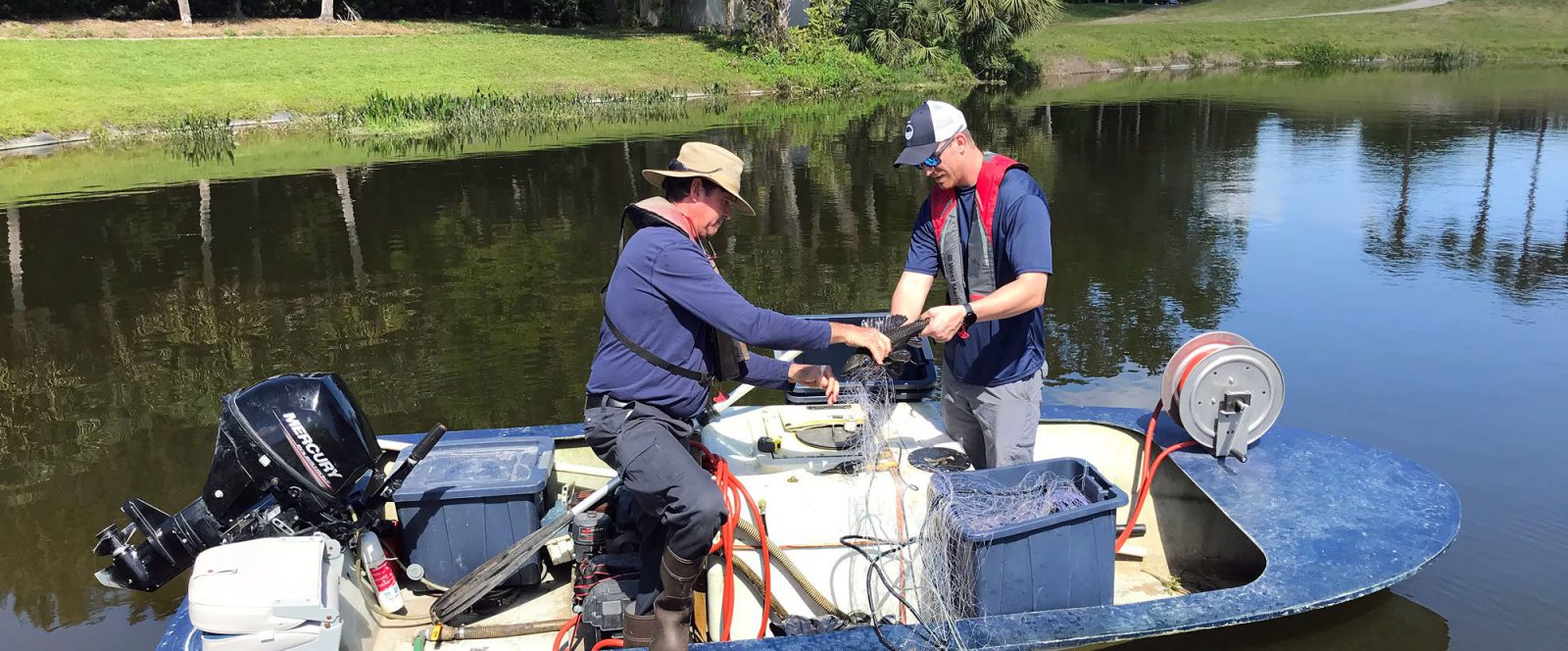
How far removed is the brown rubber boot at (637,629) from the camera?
153 inches

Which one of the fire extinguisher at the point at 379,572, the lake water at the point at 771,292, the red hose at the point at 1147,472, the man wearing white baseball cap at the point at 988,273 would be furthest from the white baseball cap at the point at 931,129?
the fire extinguisher at the point at 379,572

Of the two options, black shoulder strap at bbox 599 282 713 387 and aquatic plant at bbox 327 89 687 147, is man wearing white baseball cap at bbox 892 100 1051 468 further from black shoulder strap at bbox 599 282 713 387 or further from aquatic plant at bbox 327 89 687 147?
aquatic plant at bbox 327 89 687 147

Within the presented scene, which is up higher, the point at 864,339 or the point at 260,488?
the point at 864,339

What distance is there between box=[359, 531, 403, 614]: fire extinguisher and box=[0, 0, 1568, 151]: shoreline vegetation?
21.5 m

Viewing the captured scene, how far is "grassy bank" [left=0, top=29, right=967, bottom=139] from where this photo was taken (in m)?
25.2

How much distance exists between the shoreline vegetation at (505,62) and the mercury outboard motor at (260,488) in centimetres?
2136

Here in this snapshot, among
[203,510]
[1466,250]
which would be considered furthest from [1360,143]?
[203,510]

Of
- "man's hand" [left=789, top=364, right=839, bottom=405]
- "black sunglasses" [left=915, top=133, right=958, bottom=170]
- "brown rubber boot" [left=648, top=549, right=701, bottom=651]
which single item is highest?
"black sunglasses" [left=915, top=133, right=958, bottom=170]

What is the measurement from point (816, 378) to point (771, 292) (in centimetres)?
660

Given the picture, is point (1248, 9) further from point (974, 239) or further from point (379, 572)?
point (379, 572)

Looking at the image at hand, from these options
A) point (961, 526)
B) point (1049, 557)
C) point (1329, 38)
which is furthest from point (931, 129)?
point (1329, 38)

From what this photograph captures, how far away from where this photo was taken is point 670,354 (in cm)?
381

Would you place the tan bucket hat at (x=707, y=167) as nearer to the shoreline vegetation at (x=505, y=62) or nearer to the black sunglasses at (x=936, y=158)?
the black sunglasses at (x=936, y=158)

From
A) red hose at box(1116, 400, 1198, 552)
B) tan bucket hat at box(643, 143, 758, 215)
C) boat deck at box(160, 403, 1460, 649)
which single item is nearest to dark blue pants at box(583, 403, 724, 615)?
boat deck at box(160, 403, 1460, 649)
